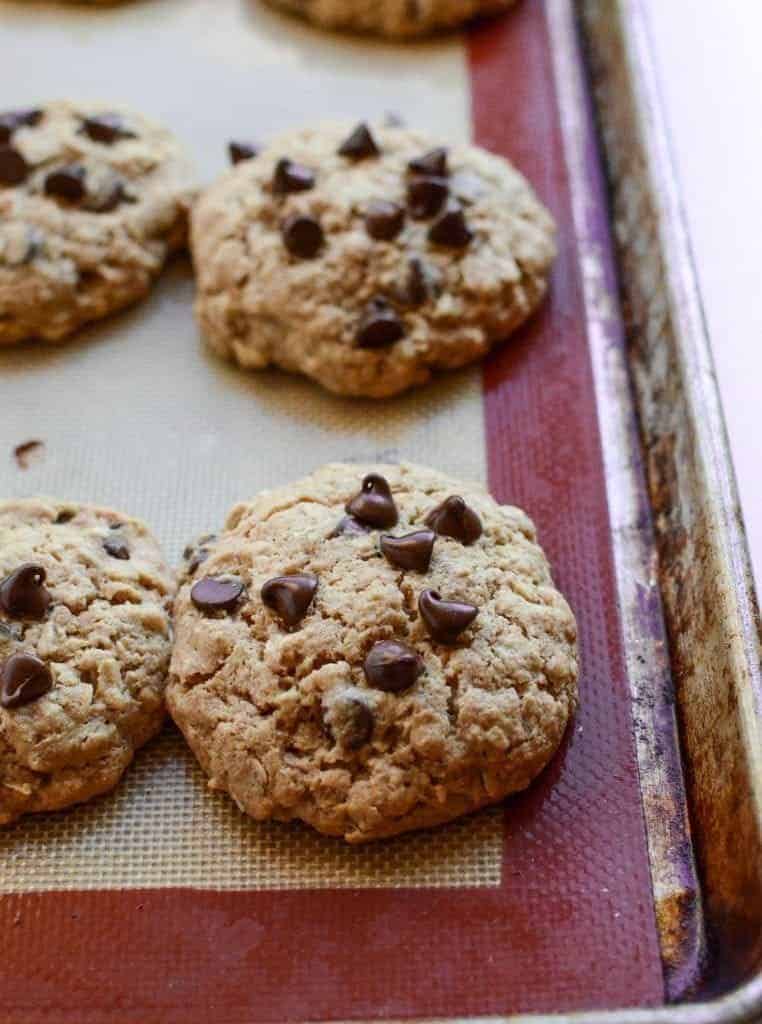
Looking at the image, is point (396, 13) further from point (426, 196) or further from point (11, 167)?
point (11, 167)

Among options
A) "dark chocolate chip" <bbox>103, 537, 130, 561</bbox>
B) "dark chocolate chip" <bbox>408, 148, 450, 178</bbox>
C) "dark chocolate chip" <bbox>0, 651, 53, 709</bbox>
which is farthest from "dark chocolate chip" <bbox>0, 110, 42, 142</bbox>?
"dark chocolate chip" <bbox>0, 651, 53, 709</bbox>

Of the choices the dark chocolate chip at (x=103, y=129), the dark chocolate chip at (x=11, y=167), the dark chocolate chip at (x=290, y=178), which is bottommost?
the dark chocolate chip at (x=11, y=167)

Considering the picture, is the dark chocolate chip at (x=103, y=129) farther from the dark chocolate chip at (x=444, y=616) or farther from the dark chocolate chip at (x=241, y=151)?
the dark chocolate chip at (x=444, y=616)

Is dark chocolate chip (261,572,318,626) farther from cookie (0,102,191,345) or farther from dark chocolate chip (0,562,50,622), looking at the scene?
cookie (0,102,191,345)

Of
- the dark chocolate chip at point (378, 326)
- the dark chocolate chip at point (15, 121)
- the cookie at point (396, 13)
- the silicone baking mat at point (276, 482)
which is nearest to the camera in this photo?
the silicone baking mat at point (276, 482)

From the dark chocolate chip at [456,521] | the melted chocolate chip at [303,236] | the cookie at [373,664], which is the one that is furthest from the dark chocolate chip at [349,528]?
the melted chocolate chip at [303,236]

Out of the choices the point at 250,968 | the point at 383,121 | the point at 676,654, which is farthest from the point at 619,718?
the point at 383,121

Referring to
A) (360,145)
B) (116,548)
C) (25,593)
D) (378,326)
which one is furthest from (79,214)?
(25,593)

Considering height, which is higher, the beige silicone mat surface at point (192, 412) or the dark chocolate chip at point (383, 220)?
the dark chocolate chip at point (383, 220)
